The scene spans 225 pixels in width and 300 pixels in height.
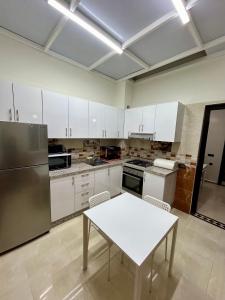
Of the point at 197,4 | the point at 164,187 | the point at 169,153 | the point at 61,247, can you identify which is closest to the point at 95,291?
the point at 61,247

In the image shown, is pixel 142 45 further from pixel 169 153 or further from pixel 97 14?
pixel 169 153

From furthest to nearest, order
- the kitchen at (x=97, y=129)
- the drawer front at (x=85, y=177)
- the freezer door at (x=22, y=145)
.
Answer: the drawer front at (x=85, y=177)
the freezer door at (x=22, y=145)
the kitchen at (x=97, y=129)

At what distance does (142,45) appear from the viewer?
77.7 inches

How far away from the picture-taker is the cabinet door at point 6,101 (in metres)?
1.71

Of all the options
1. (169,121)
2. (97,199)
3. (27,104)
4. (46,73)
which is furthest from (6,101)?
(169,121)

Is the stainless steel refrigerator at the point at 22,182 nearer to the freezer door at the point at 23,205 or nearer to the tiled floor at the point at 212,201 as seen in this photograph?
the freezer door at the point at 23,205

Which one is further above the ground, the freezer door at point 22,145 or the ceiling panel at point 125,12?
the ceiling panel at point 125,12

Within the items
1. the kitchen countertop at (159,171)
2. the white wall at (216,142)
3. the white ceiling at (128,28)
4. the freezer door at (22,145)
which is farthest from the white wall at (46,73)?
the white wall at (216,142)

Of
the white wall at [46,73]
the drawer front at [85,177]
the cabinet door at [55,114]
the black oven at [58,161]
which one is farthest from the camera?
the drawer front at [85,177]

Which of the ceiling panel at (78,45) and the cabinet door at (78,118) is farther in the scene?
the cabinet door at (78,118)

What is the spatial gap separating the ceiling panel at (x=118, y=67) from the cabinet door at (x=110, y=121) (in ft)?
2.34

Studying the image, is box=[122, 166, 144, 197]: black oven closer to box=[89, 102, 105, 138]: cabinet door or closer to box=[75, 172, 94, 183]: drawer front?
box=[75, 172, 94, 183]: drawer front

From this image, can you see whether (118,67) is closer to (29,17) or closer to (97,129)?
(97,129)

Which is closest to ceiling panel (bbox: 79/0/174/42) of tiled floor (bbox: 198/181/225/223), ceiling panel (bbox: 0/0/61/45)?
ceiling panel (bbox: 0/0/61/45)
